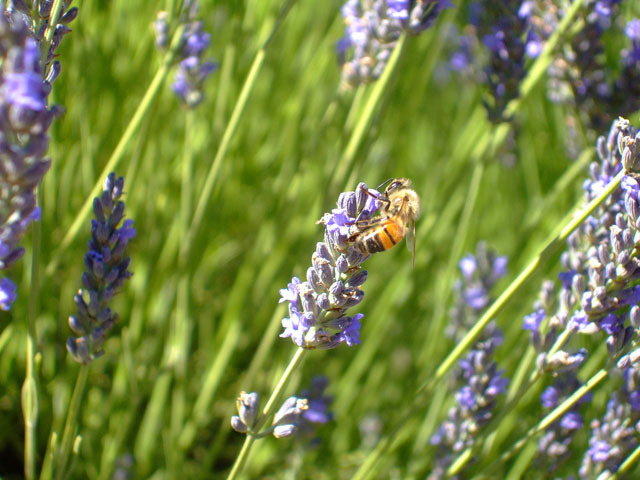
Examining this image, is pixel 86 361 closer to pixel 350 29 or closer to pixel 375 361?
pixel 350 29

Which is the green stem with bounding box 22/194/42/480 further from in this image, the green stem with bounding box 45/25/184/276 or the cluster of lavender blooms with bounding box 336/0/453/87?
the cluster of lavender blooms with bounding box 336/0/453/87

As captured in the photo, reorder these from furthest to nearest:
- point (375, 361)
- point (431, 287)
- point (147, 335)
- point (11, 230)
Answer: point (431, 287), point (375, 361), point (147, 335), point (11, 230)

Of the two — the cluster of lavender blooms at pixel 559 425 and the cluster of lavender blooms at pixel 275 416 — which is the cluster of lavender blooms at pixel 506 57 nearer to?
the cluster of lavender blooms at pixel 559 425

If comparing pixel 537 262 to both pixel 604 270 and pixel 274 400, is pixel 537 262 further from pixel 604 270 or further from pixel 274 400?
pixel 274 400

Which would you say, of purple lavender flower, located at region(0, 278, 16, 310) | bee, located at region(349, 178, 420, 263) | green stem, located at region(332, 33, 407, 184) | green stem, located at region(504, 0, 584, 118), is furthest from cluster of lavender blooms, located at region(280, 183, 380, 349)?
green stem, located at region(504, 0, 584, 118)

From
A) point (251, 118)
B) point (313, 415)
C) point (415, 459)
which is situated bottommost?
point (415, 459)

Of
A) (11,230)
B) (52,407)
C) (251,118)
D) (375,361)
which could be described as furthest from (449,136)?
(11,230)
